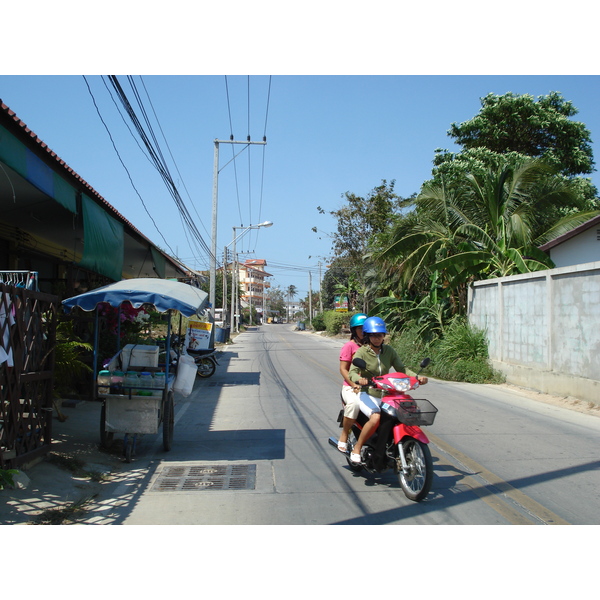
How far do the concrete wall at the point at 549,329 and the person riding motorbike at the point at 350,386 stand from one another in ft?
22.1

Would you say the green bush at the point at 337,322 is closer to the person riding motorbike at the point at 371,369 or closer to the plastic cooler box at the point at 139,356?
the plastic cooler box at the point at 139,356

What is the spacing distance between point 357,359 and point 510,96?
2136 cm

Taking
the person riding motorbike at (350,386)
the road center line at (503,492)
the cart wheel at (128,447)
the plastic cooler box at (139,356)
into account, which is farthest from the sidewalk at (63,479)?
Answer: the road center line at (503,492)

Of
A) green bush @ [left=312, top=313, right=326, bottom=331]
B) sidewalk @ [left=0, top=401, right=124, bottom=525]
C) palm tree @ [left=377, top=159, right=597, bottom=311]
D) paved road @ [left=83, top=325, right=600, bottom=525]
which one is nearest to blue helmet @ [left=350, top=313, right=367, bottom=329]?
paved road @ [left=83, top=325, right=600, bottom=525]

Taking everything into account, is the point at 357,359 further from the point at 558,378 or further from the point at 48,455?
the point at 558,378

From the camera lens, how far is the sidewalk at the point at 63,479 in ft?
16.5

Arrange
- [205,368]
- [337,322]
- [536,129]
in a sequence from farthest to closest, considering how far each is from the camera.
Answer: [337,322]
[536,129]
[205,368]

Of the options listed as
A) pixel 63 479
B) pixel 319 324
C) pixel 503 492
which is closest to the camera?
pixel 503 492

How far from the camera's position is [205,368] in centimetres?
1673

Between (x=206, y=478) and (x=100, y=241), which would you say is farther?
(x=100, y=241)

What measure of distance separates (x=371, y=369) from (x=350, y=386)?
1.15 ft

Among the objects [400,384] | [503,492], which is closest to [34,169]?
[400,384]

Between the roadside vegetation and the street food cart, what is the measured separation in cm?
970

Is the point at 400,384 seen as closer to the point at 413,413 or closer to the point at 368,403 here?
the point at 413,413
